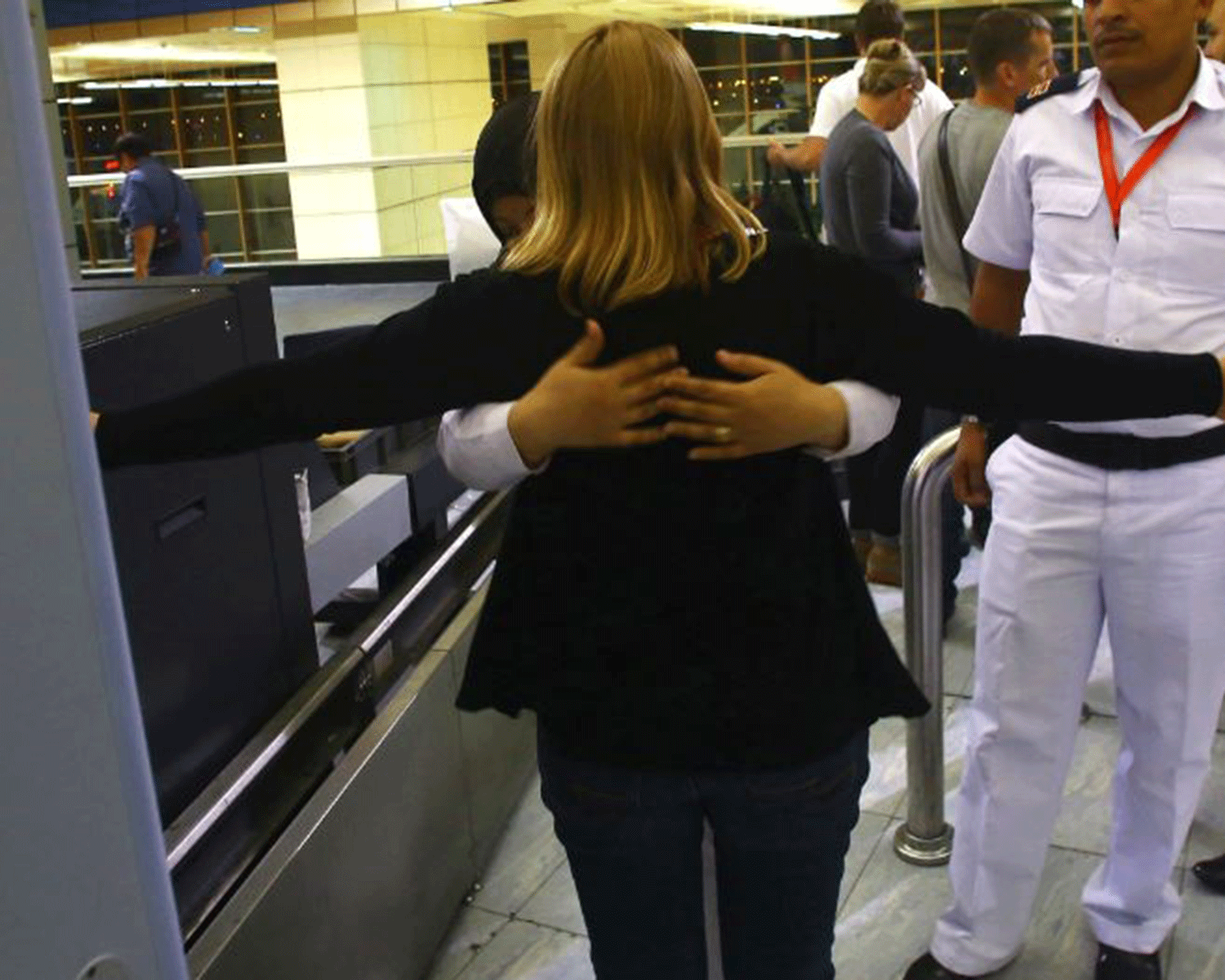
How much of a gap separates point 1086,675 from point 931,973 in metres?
0.53

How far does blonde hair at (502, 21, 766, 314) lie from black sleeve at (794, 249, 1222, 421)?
0.09 metres

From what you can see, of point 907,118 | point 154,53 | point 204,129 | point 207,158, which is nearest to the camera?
point 907,118

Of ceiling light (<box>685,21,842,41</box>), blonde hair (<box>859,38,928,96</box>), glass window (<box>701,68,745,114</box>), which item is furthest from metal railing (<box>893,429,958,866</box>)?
ceiling light (<box>685,21,842,41</box>)

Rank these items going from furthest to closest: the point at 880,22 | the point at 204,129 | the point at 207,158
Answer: the point at 207,158 < the point at 204,129 < the point at 880,22

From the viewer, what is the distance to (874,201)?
12.0 ft

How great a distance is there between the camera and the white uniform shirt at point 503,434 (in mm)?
1148

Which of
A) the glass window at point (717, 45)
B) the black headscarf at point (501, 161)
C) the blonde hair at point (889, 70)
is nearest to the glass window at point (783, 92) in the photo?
the glass window at point (717, 45)

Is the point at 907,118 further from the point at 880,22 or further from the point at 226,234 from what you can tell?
the point at 226,234

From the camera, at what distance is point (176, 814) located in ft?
5.60

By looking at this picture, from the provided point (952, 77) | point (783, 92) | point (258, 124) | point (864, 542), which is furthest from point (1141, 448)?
Answer: point (258, 124)

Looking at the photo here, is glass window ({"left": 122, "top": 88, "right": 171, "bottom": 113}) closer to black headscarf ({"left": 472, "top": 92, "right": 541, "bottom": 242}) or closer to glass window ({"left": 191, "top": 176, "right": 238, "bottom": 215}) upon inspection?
glass window ({"left": 191, "top": 176, "right": 238, "bottom": 215})

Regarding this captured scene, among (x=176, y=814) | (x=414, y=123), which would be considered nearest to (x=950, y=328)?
(x=176, y=814)

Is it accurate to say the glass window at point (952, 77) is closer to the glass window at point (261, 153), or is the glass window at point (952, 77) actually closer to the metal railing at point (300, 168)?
the metal railing at point (300, 168)

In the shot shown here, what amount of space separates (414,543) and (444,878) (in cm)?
93
